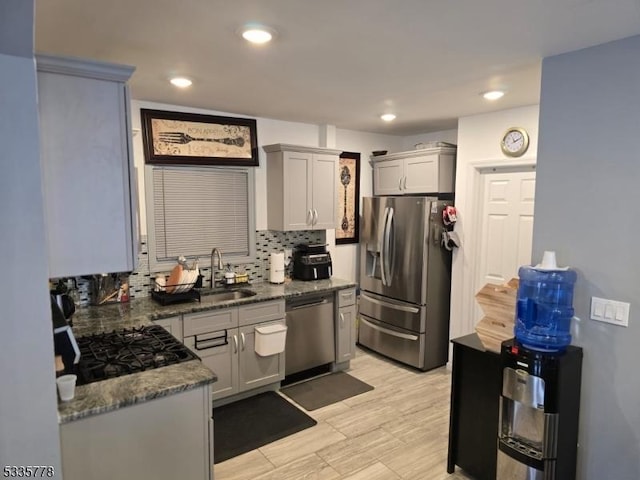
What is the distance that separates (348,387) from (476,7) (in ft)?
10.4

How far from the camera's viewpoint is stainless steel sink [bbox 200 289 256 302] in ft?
12.0

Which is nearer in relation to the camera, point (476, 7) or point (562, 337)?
point (476, 7)

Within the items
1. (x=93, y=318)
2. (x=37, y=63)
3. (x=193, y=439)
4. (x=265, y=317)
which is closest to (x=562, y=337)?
(x=193, y=439)

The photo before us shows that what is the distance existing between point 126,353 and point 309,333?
198 cm

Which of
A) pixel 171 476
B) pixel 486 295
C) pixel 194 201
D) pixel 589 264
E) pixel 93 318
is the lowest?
pixel 171 476

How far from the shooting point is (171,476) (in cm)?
184

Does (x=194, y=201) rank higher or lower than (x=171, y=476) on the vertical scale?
higher

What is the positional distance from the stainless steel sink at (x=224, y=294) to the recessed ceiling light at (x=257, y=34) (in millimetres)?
2170

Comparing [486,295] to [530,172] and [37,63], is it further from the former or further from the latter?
[37,63]

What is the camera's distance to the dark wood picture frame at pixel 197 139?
3467 millimetres

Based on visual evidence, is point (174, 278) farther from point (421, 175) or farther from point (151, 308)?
point (421, 175)

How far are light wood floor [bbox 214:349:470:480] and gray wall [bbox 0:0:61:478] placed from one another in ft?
4.84

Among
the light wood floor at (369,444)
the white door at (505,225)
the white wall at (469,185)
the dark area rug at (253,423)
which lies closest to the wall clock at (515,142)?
the white wall at (469,185)

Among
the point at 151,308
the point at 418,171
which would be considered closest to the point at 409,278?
the point at 418,171
